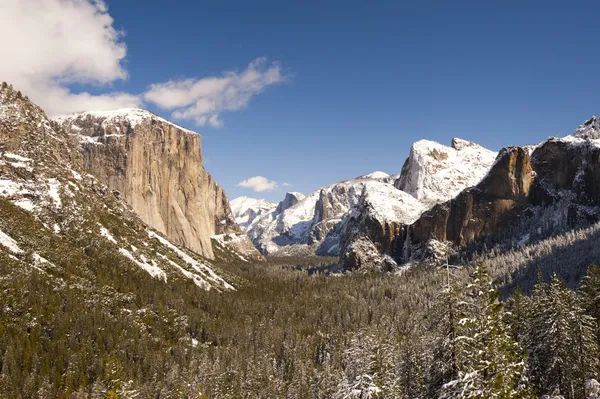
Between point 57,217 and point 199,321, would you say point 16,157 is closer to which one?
point 57,217

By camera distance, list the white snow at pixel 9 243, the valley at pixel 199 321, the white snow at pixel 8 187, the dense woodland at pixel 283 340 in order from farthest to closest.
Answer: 1. the white snow at pixel 8 187
2. the white snow at pixel 9 243
3. the valley at pixel 199 321
4. the dense woodland at pixel 283 340

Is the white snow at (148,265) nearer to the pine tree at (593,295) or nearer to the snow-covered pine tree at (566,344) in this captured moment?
the snow-covered pine tree at (566,344)

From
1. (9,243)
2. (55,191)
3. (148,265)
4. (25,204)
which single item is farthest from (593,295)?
(55,191)

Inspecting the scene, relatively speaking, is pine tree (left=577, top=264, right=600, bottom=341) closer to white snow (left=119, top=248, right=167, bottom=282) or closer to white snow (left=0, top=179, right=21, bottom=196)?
white snow (left=119, top=248, right=167, bottom=282)

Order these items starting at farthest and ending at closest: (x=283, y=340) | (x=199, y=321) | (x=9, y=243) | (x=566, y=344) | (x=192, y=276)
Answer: (x=192, y=276), (x=199, y=321), (x=283, y=340), (x=9, y=243), (x=566, y=344)

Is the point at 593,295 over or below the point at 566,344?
over

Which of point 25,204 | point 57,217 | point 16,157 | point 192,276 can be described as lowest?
point 192,276

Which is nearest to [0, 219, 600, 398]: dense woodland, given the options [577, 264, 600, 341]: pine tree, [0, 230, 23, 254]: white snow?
[577, 264, 600, 341]: pine tree

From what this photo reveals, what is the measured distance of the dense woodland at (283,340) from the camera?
86.8 feet

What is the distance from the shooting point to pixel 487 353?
2162 centimetres

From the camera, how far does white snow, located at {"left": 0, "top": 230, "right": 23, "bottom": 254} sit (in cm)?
11806

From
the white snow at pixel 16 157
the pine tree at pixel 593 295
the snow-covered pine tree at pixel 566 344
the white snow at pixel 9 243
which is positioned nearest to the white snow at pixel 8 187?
the white snow at pixel 16 157

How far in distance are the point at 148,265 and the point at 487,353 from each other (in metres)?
170

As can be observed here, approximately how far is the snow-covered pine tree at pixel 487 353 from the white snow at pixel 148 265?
161169 millimetres
